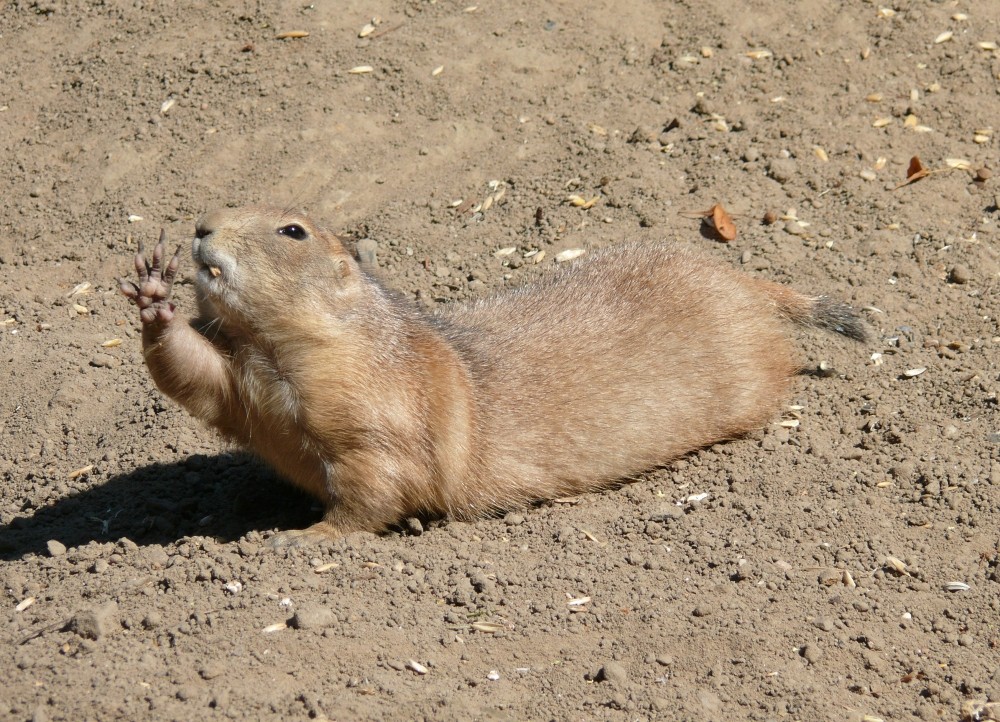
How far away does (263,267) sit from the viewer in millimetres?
4719

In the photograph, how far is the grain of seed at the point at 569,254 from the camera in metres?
7.20

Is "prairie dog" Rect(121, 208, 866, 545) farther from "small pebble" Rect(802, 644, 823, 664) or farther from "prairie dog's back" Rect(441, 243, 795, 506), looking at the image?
"small pebble" Rect(802, 644, 823, 664)

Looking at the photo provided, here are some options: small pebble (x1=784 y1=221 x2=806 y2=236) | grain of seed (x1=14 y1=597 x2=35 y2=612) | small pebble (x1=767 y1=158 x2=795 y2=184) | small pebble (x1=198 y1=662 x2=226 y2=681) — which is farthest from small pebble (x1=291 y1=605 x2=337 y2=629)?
small pebble (x1=767 y1=158 x2=795 y2=184)

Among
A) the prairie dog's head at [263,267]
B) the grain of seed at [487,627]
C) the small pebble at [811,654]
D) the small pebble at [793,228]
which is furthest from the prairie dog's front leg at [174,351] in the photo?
the small pebble at [793,228]

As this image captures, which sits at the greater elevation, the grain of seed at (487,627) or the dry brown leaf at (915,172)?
the dry brown leaf at (915,172)

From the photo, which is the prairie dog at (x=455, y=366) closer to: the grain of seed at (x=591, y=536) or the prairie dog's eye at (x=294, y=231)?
the prairie dog's eye at (x=294, y=231)

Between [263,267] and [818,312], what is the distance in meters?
3.05

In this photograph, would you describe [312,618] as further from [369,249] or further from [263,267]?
[369,249]

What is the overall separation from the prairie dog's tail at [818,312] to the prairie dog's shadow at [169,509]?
2.69 m

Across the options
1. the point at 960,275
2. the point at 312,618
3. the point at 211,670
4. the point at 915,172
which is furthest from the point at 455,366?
the point at 915,172

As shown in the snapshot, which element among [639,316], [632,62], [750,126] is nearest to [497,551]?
[639,316]

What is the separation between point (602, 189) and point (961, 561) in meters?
3.77

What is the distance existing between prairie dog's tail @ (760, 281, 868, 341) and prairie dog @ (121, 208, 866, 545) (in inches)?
0.4

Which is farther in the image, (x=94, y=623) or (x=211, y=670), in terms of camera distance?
(x=94, y=623)
